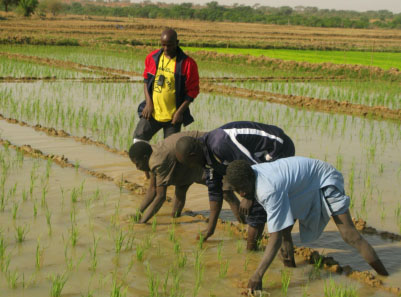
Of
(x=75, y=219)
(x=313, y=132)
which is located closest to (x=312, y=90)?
(x=313, y=132)

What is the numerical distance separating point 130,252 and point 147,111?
5.36ft

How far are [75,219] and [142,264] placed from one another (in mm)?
1025

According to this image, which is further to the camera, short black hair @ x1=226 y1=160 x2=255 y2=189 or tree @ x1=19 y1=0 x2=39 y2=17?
tree @ x1=19 y1=0 x2=39 y2=17

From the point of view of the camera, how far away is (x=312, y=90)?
12742mm

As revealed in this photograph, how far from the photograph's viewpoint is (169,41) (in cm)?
492

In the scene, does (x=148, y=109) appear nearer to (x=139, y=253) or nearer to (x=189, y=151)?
(x=189, y=151)

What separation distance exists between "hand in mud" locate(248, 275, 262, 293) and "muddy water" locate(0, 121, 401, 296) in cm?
21

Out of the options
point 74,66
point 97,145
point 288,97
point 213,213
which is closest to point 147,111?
point 213,213

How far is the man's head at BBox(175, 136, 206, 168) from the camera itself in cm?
371

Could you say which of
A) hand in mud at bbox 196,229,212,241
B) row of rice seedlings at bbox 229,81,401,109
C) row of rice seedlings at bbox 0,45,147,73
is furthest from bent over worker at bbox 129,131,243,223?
row of rice seedlings at bbox 0,45,147,73

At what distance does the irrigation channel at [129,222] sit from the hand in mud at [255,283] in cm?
22

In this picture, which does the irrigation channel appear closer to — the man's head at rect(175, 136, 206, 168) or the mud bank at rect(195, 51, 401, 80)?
the man's head at rect(175, 136, 206, 168)

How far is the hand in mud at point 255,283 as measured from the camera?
3.19m

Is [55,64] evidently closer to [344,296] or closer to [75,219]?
[75,219]
